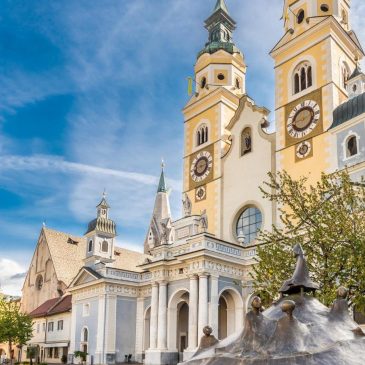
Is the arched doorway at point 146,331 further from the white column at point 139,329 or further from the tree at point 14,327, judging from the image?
the tree at point 14,327

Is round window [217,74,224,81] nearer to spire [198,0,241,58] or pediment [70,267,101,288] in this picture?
spire [198,0,241,58]

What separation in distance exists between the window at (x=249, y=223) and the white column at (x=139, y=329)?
973cm

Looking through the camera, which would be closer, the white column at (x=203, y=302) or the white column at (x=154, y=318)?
the white column at (x=203, y=302)

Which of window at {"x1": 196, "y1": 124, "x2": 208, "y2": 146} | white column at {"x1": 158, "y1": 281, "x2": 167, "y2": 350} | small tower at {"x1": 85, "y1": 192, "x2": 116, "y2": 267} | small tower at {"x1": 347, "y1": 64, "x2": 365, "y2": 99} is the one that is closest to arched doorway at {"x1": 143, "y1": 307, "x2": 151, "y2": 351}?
white column at {"x1": 158, "y1": 281, "x2": 167, "y2": 350}

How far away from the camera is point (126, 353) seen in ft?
128

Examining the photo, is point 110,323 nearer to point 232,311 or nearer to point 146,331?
point 146,331

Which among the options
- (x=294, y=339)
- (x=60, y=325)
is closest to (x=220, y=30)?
(x=60, y=325)

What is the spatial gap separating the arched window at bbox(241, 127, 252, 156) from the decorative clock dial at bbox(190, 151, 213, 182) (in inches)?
135

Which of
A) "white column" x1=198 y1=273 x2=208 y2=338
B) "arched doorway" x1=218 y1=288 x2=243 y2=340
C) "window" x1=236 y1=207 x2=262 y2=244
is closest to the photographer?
"white column" x1=198 y1=273 x2=208 y2=338

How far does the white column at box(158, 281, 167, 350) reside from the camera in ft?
111

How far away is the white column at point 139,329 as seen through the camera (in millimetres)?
39094

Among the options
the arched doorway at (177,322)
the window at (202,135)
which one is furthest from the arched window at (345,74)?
Answer: the arched doorway at (177,322)

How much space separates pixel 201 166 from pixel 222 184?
133 inches

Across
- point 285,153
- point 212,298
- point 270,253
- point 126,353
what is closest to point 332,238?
point 270,253
